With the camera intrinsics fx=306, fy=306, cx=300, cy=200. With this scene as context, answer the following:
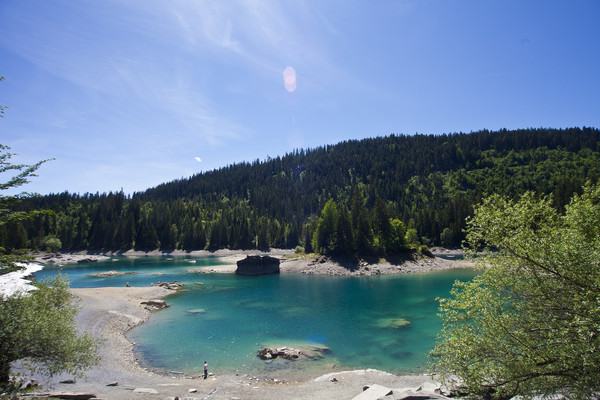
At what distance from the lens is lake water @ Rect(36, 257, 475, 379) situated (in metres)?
28.9

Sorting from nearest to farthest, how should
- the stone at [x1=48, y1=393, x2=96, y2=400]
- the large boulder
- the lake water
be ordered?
the stone at [x1=48, y1=393, x2=96, y2=400]
the lake water
the large boulder

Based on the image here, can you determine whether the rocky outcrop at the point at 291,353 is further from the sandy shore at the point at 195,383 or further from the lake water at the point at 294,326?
the sandy shore at the point at 195,383

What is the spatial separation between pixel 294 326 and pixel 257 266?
5286 centimetres

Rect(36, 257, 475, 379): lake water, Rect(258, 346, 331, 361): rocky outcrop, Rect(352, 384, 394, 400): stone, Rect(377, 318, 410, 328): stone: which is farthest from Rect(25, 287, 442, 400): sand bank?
Rect(377, 318, 410, 328): stone

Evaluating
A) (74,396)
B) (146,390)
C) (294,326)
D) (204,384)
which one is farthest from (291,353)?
(74,396)

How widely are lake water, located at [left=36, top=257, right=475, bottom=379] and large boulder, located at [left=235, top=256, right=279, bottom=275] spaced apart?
684 inches

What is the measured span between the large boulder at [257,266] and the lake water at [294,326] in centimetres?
1738

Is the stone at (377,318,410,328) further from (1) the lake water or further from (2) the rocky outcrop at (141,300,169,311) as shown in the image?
(2) the rocky outcrop at (141,300,169,311)

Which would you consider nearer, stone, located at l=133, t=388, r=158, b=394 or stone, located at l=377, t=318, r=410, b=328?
stone, located at l=133, t=388, r=158, b=394

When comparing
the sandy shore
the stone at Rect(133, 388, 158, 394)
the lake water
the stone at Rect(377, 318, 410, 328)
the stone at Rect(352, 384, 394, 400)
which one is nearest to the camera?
the stone at Rect(352, 384, 394, 400)

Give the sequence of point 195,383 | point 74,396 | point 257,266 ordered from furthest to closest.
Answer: point 257,266, point 195,383, point 74,396

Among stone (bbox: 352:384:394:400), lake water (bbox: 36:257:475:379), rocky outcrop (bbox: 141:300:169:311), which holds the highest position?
stone (bbox: 352:384:394:400)

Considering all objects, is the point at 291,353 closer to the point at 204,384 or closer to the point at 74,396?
the point at 204,384

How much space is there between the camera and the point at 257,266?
301 feet
